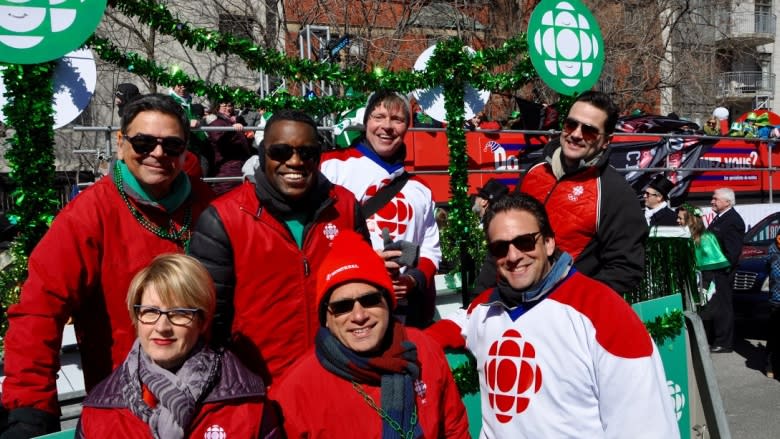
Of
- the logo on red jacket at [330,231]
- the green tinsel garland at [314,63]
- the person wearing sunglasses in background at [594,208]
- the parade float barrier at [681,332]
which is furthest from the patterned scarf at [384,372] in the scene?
the green tinsel garland at [314,63]

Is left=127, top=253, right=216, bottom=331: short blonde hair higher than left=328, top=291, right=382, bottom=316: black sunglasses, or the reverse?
left=127, top=253, right=216, bottom=331: short blonde hair

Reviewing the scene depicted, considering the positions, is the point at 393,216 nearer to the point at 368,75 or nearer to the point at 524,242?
the point at 524,242

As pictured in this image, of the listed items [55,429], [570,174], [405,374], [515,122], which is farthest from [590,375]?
[515,122]

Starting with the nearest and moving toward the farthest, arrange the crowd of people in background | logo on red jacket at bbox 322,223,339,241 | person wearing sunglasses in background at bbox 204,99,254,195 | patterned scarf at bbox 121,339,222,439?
patterned scarf at bbox 121,339,222,439 < the crowd of people in background < logo on red jacket at bbox 322,223,339,241 < person wearing sunglasses in background at bbox 204,99,254,195

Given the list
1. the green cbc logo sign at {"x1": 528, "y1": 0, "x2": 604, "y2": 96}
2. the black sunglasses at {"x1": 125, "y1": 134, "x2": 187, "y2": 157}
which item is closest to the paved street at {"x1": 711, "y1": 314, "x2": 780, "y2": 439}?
the green cbc logo sign at {"x1": 528, "y1": 0, "x2": 604, "y2": 96}

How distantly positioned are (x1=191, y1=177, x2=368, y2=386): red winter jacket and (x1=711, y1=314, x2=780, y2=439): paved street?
5.06 m

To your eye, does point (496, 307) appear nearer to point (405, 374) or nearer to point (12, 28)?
point (405, 374)

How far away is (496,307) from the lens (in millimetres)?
2781

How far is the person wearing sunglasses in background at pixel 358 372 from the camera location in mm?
2328

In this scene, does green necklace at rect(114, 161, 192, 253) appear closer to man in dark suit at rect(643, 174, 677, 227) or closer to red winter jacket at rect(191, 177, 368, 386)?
red winter jacket at rect(191, 177, 368, 386)

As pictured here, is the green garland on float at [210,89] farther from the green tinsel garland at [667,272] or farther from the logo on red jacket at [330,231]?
the green tinsel garland at [667,272]

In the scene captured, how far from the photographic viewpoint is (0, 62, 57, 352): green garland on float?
3.74 m

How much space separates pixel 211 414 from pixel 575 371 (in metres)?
1.22

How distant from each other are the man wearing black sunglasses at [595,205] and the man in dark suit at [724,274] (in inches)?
240
